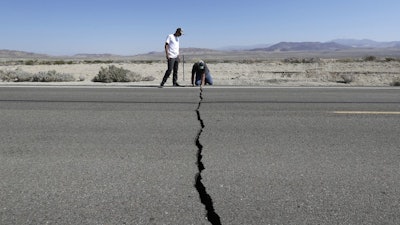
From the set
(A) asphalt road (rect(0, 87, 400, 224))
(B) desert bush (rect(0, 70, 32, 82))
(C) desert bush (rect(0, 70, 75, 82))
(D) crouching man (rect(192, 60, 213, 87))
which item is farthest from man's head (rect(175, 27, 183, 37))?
(B) desert bush (rect(0, 70, 32, 82))

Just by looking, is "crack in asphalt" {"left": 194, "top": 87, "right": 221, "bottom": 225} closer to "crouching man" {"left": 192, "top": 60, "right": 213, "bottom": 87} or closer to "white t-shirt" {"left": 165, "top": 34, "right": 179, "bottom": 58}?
"white t-shirt" {"left": 165, "top": 34, "right": 179, "bottom": 58}

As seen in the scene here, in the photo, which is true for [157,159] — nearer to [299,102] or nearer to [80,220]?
[80,220]

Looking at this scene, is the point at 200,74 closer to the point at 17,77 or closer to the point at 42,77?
the point at 42,77

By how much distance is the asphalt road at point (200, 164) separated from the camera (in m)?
3.35

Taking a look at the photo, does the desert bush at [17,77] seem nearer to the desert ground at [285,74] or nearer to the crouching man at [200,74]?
the desert ground at [285,74]

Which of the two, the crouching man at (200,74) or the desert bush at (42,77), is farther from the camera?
the desert bush at (42,77)

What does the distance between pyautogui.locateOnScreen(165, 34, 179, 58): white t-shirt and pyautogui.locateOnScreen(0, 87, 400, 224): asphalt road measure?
4.38 meters

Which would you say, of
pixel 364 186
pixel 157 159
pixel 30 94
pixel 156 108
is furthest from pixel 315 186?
pixel 30 94

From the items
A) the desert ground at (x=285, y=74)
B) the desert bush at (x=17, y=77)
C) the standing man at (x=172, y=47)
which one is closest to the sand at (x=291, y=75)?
the desert ground at (x=285, y=74)

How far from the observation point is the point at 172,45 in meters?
12.5

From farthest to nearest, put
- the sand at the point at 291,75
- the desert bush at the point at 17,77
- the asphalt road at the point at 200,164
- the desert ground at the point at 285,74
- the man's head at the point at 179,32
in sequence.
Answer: the desert bush at the point at 17,77 < the desert ground at the point at 285,74 < the sand at the point at 291,75 < the man's head at the point at 179,32 < the asphalt road at the point at 200,164

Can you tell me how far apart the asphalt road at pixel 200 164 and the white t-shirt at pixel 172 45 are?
4382mm

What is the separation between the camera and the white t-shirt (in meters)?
12.4

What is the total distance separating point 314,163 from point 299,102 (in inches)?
185
